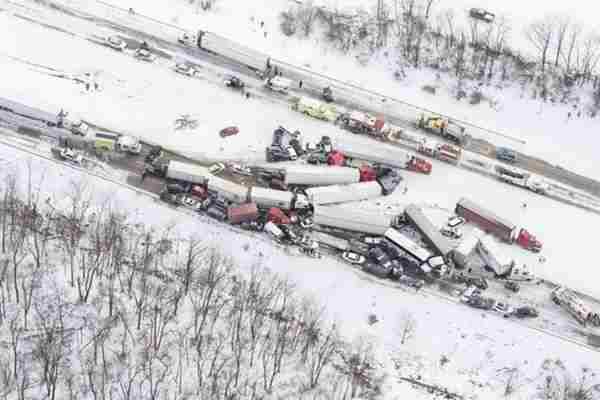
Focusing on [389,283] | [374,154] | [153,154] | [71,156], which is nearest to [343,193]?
[374,154]

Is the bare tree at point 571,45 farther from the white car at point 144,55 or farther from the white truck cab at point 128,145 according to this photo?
the white truck cab at point 128,145

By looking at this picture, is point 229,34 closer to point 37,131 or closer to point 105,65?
point 105,65

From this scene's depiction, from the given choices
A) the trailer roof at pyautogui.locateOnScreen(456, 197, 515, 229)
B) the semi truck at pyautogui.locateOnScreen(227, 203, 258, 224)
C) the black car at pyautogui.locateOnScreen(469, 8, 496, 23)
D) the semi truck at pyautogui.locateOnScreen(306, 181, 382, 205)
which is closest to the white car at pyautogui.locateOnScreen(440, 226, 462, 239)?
the trailer roof at pyautogui.locateOnScreen(456, 197, 515, 229)

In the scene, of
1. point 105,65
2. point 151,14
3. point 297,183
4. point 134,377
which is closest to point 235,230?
point 297,183

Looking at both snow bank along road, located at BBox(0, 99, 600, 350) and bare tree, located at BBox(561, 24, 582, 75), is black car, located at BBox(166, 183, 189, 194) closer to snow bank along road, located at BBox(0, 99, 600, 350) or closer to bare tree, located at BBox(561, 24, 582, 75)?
snow bank along road, located at BBox(0, 99, 600, 350)

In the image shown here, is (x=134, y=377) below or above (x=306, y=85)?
below

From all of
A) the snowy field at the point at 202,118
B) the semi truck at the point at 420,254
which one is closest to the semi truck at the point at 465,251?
the semi truck at the point at 420,254
